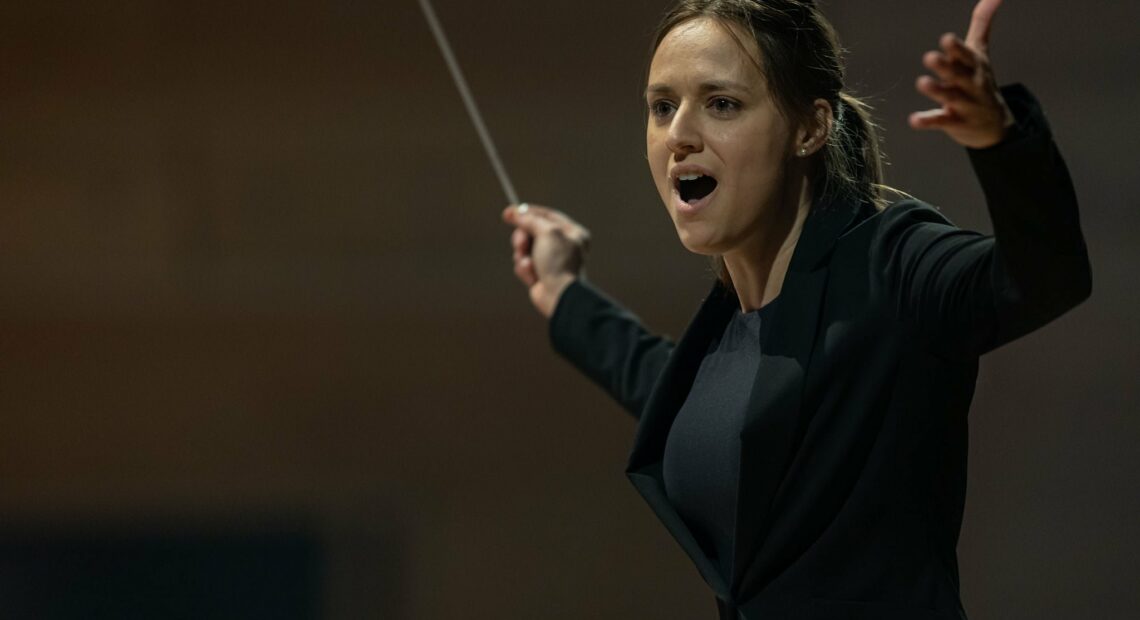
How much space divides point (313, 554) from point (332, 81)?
633mm

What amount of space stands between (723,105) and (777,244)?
4.1 inches

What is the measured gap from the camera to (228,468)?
5.95ft

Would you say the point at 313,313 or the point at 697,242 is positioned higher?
the point at 313,313

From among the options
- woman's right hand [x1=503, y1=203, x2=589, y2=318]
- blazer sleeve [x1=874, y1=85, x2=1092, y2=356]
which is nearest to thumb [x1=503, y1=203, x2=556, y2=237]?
woman's right hand [x1=503, y1=203, x2=589, y2=318]

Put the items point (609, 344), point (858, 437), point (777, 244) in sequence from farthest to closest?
point (609, 344)
point (777, 244)
point (858, 437)

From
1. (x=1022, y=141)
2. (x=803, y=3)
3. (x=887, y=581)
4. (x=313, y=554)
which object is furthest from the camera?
(x=313, y=554)

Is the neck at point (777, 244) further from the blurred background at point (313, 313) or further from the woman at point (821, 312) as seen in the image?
the blurred background at point (313, 313)

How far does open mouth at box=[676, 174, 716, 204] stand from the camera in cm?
95

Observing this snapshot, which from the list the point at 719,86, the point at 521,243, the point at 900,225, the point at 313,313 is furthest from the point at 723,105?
the point at 313,313

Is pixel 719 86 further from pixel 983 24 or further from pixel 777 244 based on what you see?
pixel 983 24

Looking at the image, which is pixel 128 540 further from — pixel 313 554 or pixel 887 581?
pixel 887 581

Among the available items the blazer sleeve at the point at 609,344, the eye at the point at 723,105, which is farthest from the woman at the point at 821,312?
the blazer sleeve at the point at 609,344

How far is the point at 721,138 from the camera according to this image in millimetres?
918

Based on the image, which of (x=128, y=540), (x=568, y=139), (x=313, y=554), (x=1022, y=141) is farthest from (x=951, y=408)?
(x=128, y=540)
